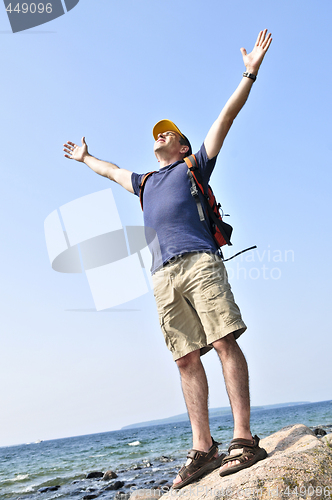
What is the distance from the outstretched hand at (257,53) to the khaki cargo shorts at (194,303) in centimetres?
176

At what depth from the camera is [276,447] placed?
135 inches

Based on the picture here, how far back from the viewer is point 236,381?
9.53ft

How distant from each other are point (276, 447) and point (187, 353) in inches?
52.6

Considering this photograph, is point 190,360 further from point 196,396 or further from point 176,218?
point 176,218

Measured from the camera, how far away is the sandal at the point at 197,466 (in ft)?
9.80

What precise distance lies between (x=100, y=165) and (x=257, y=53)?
2.18m

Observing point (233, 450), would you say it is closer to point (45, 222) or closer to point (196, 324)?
point (196, 324)

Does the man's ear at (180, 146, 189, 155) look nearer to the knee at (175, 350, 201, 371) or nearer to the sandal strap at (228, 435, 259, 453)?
the knee at (175, 350, 201, 371)

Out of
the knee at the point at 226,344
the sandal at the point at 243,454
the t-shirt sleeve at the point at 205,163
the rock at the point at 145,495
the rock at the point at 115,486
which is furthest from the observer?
the rock at the point at 115,486

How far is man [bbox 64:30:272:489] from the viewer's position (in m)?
2.94

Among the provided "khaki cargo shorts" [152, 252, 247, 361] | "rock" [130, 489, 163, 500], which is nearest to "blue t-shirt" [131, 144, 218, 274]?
"khaki cargo shorts" [152, 252, 247, 361]

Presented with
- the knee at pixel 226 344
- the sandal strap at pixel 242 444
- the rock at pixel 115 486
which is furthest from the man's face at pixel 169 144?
the rock at pixel 115 486

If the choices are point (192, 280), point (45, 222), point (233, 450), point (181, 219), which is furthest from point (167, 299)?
point (45, 222)

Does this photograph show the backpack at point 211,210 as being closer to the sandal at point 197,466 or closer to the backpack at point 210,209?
the backpack at point 210,209
